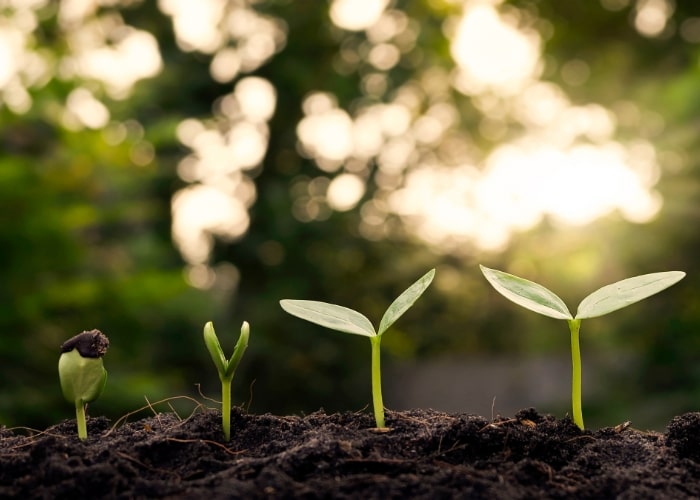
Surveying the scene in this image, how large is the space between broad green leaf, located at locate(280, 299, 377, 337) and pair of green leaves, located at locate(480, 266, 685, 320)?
0.12 metres

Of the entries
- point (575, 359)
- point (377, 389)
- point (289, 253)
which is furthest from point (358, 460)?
point (289, 253)

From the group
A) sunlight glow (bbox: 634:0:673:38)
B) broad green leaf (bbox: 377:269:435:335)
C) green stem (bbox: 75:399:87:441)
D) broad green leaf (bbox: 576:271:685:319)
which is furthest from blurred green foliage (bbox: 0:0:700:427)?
broad green leaf (bbox: 576:271:685:319)

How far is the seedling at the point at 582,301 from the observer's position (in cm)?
71

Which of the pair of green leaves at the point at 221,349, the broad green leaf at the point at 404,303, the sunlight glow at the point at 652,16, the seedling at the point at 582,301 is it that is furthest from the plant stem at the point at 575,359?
the sunlight glow at the point at 652,16

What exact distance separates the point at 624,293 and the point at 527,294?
89 millimetres

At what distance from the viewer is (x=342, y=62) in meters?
6.41

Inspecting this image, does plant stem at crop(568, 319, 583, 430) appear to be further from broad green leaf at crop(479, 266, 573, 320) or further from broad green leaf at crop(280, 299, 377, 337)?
broad green leaf at crop(280, 299, 377, 337)

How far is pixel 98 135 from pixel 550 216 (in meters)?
2.75

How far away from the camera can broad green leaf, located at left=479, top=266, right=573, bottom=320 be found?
0.73m

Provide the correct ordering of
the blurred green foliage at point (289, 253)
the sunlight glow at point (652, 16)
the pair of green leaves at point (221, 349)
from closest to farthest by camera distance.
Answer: the pair of green leaves at point (221, 349)
the blurred green foliage at point (289, 253)
the sunlight glow at point (652, 16)

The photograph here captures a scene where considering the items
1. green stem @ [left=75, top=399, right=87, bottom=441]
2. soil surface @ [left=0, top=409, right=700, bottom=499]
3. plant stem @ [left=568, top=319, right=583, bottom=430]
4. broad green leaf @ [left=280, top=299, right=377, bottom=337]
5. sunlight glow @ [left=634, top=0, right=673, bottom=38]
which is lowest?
soil surface @ [left=0, top=409, right=700, bottom=499]

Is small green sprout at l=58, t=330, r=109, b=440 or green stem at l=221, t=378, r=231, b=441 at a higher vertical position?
small green sprout at l=58, t=330, r=109, b=440

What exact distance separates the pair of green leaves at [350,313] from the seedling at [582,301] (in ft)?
0.23

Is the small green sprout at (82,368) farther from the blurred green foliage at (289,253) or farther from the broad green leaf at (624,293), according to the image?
the blurred green foliage at (289,253)
